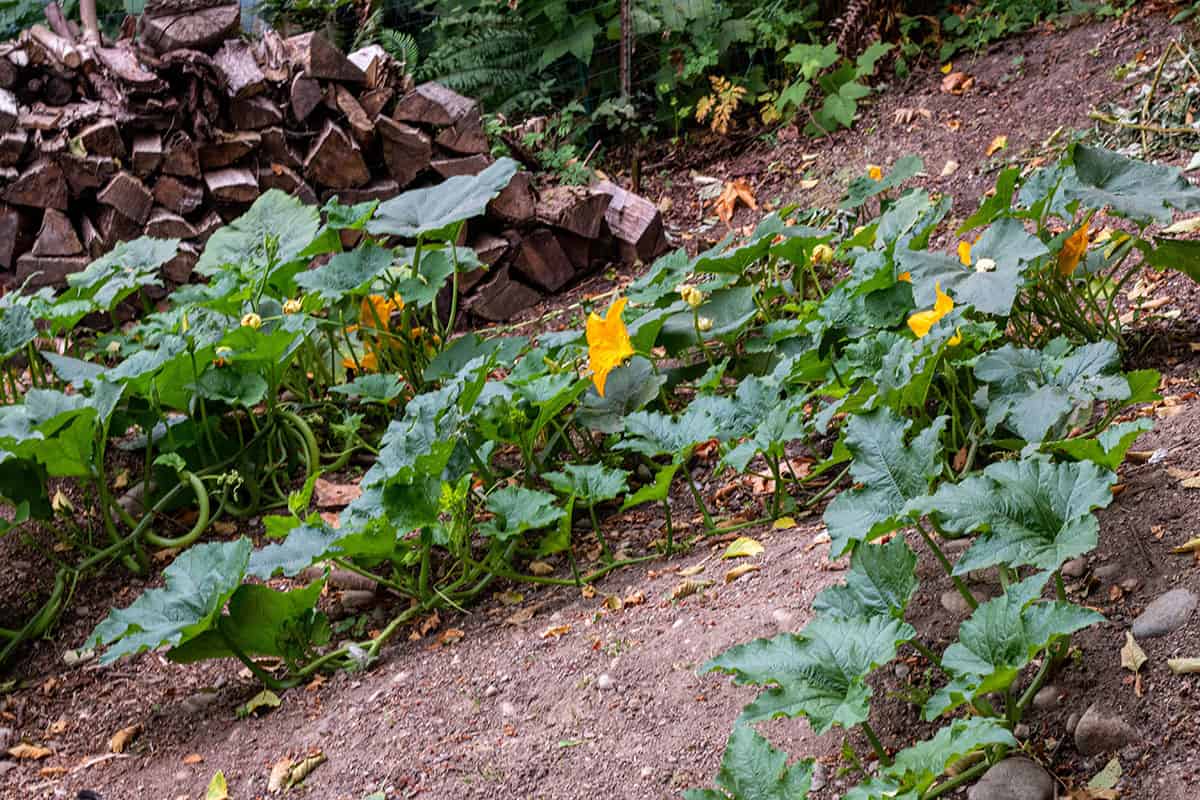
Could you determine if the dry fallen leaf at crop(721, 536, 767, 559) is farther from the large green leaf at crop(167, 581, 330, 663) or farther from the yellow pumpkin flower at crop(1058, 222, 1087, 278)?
the yellow pumpkin flower at crop(1058, 222, 1087, 278)

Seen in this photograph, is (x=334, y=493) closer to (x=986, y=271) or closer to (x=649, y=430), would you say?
(x=649, y=430)

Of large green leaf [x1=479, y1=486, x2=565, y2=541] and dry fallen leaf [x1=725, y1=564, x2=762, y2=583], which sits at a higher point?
large green leaf [x1=479, y1=486, x2=565, y2=541]

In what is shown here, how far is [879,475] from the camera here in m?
1.71

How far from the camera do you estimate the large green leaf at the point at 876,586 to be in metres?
1.54

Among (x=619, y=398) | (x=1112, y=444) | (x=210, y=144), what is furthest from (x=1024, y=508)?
(x=210, y=144)

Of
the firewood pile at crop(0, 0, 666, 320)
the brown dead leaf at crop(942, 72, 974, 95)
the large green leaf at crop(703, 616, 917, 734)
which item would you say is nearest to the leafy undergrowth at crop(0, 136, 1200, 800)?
the large green leaf at crop(703, 616, 917, 734)

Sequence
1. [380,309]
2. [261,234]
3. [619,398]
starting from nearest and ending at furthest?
[619,398], [380,309], [261,234]

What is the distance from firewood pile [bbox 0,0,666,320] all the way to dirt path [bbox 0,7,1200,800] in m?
1.78

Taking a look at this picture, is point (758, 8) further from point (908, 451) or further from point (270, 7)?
point (908, 451)

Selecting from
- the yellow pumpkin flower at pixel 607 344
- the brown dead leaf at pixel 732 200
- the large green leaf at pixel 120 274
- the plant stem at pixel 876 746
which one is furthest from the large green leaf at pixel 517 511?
the brown dead leaf at pixel 732 200

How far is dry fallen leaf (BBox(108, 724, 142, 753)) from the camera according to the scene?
220cm

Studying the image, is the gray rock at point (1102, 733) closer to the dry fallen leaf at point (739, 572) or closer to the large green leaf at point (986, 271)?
the dry fallen leaf at point (739, 572)

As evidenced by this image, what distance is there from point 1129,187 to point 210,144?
315 centimetres

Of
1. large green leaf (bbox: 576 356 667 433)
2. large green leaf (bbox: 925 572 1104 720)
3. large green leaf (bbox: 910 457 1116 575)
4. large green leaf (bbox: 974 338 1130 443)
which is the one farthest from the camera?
large green leaf (bbox: 576 356 667 433)
